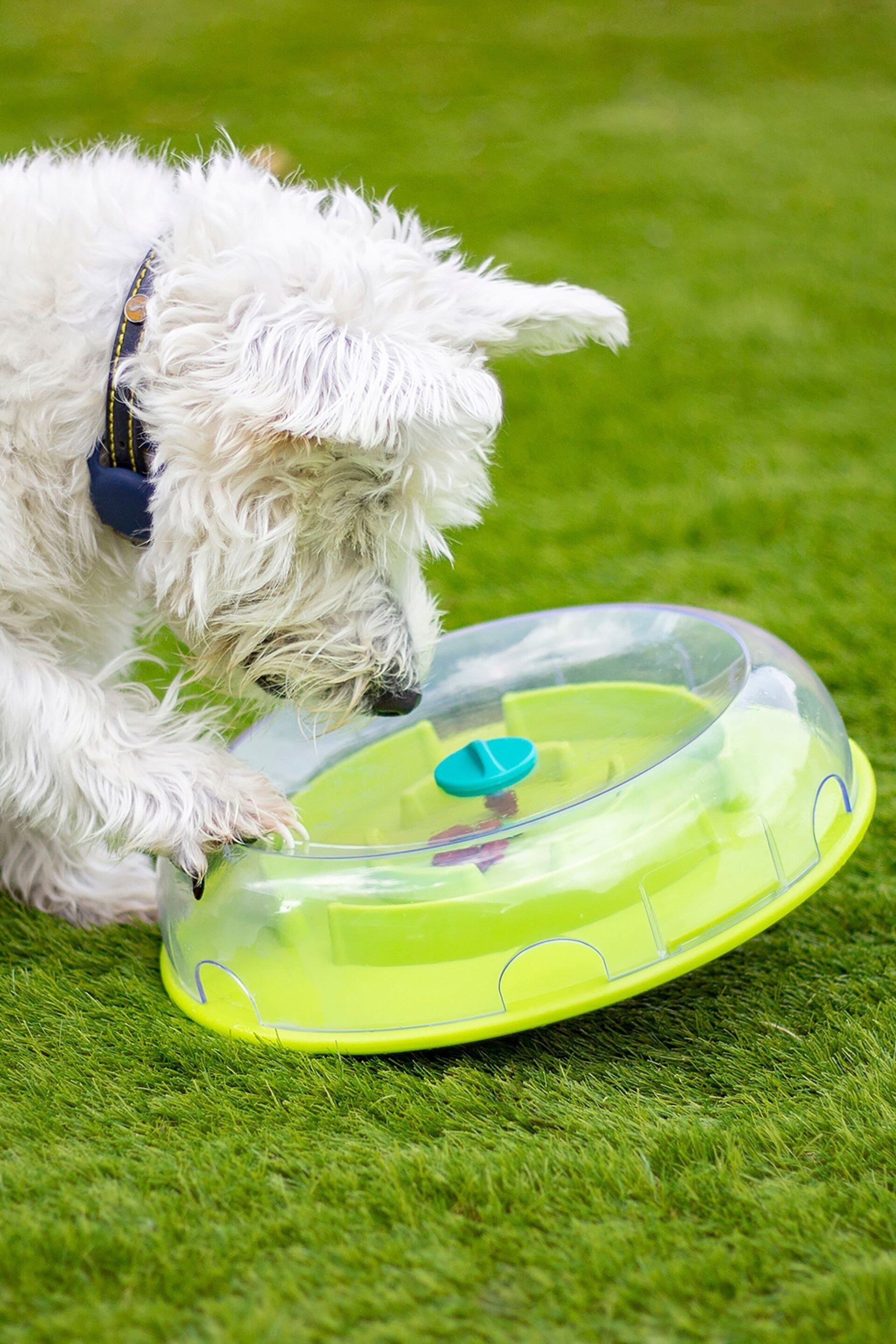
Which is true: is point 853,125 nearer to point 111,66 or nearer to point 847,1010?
point 111,66

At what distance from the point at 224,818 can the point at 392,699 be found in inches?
16.5

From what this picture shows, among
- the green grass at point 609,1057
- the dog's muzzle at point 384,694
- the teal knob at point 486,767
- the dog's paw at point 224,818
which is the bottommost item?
the green grass at point 609,1057

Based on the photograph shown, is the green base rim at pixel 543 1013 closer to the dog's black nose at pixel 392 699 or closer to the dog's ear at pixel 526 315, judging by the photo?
the dog's black nose at pixel 392 699

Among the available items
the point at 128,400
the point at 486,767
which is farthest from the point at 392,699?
the point at 128,400

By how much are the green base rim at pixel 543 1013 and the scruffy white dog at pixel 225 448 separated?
41cm

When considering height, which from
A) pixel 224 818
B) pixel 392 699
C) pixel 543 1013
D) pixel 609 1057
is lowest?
pixel 609 1057

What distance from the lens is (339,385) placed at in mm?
2053

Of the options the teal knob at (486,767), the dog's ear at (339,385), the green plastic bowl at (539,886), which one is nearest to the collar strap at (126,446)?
the dog's ear at (339,385)

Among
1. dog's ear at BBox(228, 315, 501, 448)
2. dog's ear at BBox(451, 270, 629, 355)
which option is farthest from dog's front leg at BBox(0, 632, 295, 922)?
dog's ear at BBox(451, 270, 629, 355)

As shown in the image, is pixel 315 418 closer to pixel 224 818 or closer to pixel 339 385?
pixel 339 385

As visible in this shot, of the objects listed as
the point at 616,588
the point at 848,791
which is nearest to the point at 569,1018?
the point at 848,791

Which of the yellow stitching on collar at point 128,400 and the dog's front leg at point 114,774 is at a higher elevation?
the yellow stitching on collar at point 128,400

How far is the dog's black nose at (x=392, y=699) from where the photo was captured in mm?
2479

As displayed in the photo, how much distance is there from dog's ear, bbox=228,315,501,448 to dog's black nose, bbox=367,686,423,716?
54 centimetres
